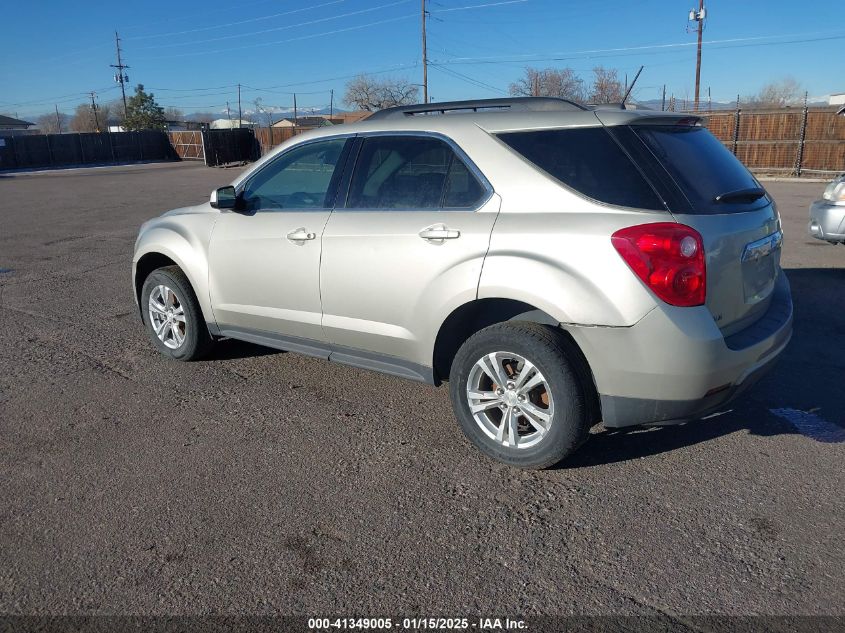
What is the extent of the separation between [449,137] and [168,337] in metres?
2.95

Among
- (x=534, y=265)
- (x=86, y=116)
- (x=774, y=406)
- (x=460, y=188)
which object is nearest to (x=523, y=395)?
(x=534, y=265)

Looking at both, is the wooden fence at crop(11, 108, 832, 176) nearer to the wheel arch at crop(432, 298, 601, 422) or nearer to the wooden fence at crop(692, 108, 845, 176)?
the wooden fence at crop(692, 108, 845, 176)

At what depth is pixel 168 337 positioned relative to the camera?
18.5 feet

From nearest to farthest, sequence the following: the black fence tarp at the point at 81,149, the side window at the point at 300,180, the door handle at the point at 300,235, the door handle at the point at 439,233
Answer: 1. the door handle at the point at 439,233
2. the door handle at the point at 300,235
3. the side window at the point at 300,180
4. the black fence tarp at the point at 81,149

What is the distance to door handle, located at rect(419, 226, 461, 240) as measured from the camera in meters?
3.79

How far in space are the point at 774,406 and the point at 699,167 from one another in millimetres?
1764

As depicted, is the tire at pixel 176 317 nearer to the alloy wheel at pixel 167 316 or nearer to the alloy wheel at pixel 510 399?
the alloy wheel at pixel 167 316

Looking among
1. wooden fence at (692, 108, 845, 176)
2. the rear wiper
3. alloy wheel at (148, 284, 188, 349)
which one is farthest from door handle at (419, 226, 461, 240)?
wooden fence at (692, 108, 845, 176)

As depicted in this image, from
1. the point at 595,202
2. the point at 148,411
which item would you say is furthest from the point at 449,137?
the point at 148,411

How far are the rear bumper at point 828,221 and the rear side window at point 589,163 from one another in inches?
240

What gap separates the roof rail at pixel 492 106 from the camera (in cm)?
393

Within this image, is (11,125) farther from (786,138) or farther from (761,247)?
(761,247)

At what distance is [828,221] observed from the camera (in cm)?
835

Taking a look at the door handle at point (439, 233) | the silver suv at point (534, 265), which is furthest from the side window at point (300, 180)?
Answer: the door handle at point (439, 233)
